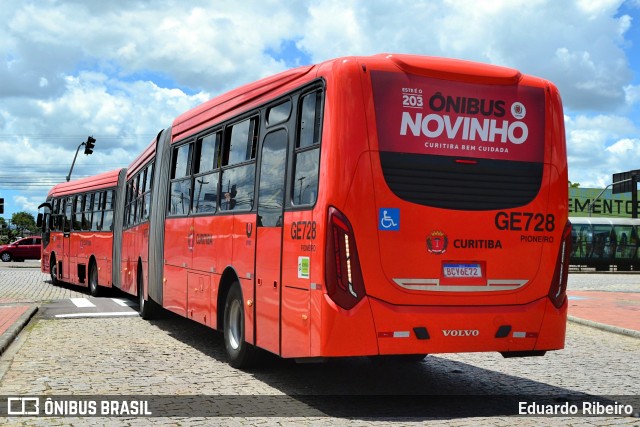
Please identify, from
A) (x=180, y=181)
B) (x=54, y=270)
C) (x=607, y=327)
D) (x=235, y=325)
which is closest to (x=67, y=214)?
(x=54, y=270)

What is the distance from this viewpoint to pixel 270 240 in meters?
Result: 8.32

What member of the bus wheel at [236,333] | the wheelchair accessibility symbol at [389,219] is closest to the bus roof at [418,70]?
the wheelchair accessibility symbol at [389,219]

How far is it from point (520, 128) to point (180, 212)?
5835 millimetres

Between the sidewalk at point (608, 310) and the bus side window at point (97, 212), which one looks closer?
the sidewalk at point (608, 310)

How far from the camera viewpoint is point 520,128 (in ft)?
25.9

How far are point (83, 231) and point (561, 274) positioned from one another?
689 inches

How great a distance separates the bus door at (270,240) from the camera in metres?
8.08

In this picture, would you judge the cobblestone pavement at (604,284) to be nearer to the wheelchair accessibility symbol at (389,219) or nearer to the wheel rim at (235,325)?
the wheel rim at (235,325)

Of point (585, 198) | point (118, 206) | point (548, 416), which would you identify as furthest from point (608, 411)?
point (585, 198)

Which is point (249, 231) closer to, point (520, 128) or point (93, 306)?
point (520, 128)

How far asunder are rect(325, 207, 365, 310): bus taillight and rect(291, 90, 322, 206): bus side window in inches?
16.0

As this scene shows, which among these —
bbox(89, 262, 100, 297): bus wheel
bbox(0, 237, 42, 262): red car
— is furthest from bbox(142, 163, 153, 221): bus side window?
bbox(0, 237, 42, 262): red car

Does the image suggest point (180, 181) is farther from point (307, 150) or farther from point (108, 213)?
point (108, 213)

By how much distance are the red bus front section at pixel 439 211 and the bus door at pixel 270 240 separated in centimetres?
93
